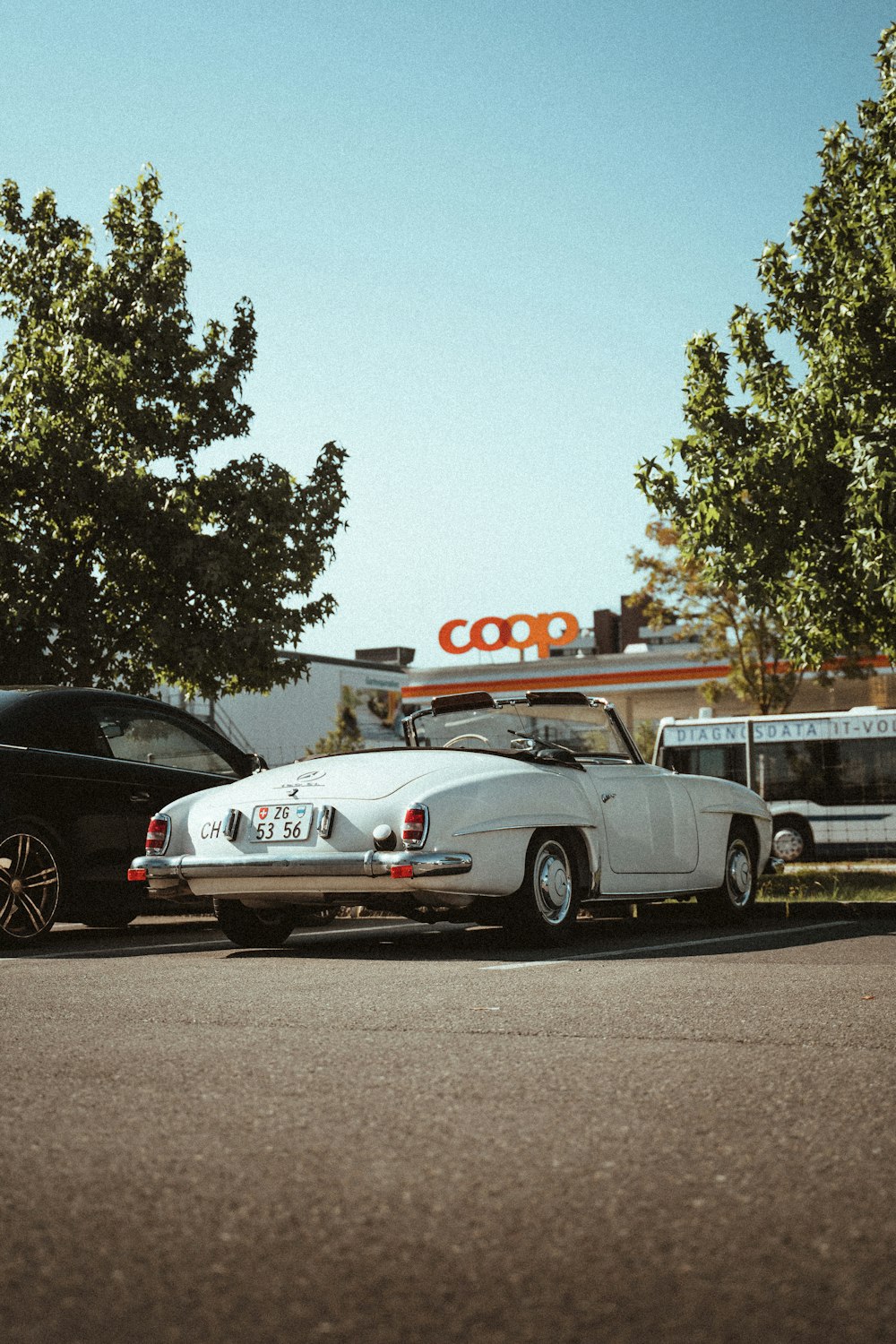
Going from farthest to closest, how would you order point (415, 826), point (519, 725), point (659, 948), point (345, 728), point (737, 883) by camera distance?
point (345, 728) → point (737, 883) → point (519, 725) → point (659, 948) → point (415, 826)

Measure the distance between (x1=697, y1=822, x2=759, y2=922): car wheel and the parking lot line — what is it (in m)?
0.36

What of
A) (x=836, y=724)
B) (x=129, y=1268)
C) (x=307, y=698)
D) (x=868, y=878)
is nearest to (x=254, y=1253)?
(x=129, y=1268)

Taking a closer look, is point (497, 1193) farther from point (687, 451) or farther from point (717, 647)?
point (717, 647)

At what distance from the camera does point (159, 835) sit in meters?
8.26

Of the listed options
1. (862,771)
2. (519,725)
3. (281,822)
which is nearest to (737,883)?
(519,725)

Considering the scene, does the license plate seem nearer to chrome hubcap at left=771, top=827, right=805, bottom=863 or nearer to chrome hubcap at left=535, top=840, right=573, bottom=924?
chrome hubcap at left=535, top=840, right=573, bottom=924

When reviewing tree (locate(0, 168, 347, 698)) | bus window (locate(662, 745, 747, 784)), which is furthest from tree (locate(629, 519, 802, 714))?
tree (locate(0, 168, 347, 698))

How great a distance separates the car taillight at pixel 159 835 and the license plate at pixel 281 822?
0.59 metres

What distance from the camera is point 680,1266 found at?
8.14 ft

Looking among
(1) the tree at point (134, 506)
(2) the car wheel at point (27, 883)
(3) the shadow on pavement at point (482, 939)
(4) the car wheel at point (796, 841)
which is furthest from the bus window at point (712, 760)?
(2) the car wheel at point (27, 883)

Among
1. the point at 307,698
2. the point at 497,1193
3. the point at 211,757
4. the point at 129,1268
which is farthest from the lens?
the point at 307,698

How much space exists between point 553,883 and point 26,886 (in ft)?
9.98

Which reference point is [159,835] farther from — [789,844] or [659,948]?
[789,844]

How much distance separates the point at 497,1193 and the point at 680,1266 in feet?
1.77
